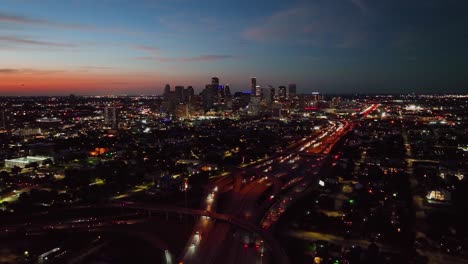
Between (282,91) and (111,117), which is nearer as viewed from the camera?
(111,117)

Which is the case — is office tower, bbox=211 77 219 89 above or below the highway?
above

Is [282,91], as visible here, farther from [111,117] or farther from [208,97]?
[111,117]

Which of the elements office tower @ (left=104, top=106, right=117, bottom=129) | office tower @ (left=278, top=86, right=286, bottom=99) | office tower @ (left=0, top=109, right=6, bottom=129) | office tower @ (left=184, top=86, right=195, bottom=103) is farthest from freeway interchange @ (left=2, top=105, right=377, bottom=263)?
office tower @ (left=278, top=86, right=286, bottom=99)

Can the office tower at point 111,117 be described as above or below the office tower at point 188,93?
below

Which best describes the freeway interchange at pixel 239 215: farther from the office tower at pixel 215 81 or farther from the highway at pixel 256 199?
the office tower at pixel 215 81

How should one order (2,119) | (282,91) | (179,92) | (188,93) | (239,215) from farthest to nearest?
1. (282,91)
2. (188,93)
3. (179,92)
4. (2,119)
5. (239,215)

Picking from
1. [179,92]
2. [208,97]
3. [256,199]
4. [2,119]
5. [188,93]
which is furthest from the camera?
[188,93]

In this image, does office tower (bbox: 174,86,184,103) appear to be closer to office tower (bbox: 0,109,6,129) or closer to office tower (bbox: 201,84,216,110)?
office tower (bbox: 201,84,216,110)

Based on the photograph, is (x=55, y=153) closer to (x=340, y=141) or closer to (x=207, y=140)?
(x=207, y=140)

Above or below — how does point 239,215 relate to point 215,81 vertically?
below

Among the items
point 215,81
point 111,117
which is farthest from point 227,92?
point 111,117

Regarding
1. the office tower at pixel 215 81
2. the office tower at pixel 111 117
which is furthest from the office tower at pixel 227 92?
the office tower at pixel 111 117

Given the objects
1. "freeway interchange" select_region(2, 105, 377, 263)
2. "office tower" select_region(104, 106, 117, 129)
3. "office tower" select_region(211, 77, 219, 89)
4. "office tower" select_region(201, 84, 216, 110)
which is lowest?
"freeway interchange" select_region(2, 105, 377, 263)
